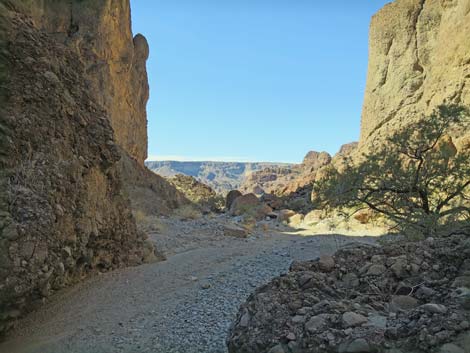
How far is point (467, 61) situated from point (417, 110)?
2.83m

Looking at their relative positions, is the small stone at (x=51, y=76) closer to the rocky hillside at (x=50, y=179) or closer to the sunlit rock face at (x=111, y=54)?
the rocky hillside at (x=50, y=179)

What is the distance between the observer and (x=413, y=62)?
17.0 metres

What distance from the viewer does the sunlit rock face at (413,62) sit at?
14.4m

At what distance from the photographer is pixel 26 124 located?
14.2ft

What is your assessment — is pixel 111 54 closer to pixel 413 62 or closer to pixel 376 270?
pixel 413 62

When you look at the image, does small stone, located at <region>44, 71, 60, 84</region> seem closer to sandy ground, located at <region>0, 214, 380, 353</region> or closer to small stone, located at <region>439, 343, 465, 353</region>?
sandy ground, located at <region>0, 214, 380, 353</region>

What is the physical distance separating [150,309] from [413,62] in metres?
17.0

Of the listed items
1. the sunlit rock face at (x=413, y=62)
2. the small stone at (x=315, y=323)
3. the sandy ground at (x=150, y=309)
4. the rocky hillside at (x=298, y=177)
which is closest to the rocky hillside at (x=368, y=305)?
the small stone at (x=315, y=323)

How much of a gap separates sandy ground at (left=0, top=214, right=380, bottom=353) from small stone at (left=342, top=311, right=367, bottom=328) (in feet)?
4.08

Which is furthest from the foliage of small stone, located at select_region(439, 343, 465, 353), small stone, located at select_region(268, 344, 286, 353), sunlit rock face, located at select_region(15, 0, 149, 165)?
sunlit rock face, located at select_region(15, 0, 149, 165)

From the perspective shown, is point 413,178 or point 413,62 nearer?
point 413,178

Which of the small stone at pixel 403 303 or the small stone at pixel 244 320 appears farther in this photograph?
the small stone at pixel 244 320

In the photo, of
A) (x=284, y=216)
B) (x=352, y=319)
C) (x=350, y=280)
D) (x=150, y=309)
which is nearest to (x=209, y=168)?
(x=284, y=216)

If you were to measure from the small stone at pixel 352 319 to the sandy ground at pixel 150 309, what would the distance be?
124 cm
